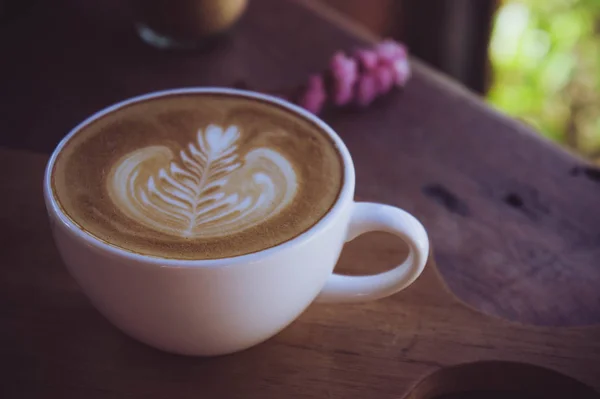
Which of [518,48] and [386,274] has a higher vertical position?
[386,274]

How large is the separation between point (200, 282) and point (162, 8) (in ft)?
2.15

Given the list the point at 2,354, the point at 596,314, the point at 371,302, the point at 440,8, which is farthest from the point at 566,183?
the point at 440,8

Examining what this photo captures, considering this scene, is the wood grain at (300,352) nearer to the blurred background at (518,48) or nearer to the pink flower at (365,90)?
the pink flower at (365,90)

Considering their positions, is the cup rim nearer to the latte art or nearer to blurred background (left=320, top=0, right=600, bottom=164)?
the latte art

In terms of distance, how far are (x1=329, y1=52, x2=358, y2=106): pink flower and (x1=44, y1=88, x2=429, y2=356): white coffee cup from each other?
0.37 m

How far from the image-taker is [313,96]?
0.92 metres

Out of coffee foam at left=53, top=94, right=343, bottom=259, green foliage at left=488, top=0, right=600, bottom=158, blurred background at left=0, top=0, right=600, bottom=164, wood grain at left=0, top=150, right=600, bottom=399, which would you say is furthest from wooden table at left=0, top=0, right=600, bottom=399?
green foliage at left=488, top=0, right=600, bottom=158

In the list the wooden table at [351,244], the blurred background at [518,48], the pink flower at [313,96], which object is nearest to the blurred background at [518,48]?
the blurred background at [518,48]

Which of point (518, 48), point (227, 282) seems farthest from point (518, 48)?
point (227, 282)

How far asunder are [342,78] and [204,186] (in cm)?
42

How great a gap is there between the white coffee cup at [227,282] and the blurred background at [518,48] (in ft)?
4.60

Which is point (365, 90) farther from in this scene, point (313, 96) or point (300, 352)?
point (300, 352)

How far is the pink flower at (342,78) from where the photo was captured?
3.02ft

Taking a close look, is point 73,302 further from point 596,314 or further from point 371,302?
point 596,314
